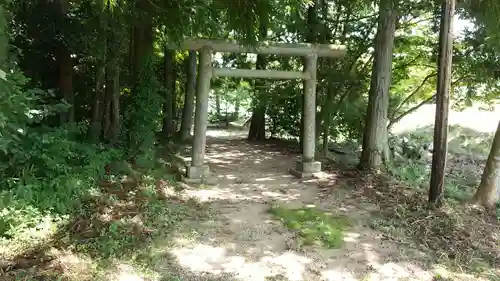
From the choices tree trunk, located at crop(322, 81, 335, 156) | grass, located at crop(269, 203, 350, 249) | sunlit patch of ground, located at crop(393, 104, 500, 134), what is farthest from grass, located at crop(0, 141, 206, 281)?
sunlit patch of ground, located at crop(393, 104, 500, 134)

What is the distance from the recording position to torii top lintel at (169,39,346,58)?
7.82m

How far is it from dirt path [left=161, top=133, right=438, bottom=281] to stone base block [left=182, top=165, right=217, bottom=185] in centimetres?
33

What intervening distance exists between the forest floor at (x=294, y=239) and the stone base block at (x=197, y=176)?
0.30 m

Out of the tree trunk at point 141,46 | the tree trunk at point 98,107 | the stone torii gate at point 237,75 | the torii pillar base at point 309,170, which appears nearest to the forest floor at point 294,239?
the torii pillar base at point 309,170

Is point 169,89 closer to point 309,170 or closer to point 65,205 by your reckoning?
point 309,170

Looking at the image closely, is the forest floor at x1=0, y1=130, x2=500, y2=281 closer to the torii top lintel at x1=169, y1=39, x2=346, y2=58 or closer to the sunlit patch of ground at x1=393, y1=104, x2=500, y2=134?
the torii top lintel at x1=169, y1=39, x2=346, y2=58

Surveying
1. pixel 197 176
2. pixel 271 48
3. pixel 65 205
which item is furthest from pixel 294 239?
pixel 271 48

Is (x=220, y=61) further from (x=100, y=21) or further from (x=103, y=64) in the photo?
(x=100, y=21)

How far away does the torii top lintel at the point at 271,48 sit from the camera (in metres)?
7.82

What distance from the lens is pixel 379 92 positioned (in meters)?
8.12

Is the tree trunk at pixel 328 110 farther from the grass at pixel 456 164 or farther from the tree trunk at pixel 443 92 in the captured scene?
the tree trunk at pixel 443 92

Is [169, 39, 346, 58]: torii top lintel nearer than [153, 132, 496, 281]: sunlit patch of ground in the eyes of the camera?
No

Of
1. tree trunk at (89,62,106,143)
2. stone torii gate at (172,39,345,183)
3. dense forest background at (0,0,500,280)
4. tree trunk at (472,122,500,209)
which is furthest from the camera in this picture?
tree trunk at (89,62,106,143)

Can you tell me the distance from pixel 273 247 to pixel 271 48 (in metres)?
4.14
